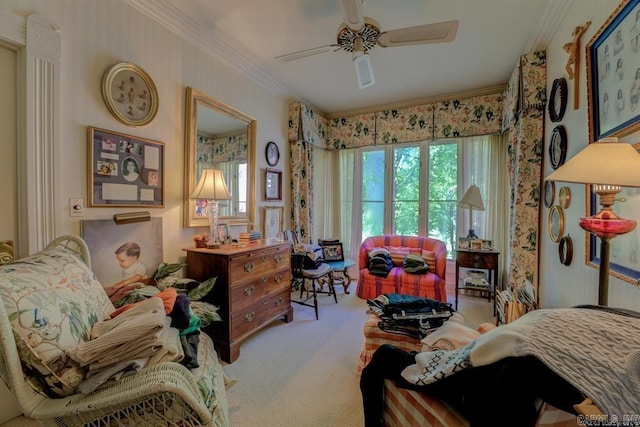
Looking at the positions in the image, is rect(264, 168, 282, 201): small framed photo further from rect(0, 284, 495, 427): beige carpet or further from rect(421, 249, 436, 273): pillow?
rect(421, 249, 436, 273): pillow

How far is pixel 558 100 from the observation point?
7.16ft

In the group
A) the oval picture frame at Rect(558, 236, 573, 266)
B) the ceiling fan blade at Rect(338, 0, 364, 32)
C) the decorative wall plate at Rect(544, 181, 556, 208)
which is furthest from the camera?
the decorative wall plate at Rect(544, 181, 556, 208)

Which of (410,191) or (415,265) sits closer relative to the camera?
(415,265)

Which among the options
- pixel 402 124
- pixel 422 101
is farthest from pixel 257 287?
pixel 422 101

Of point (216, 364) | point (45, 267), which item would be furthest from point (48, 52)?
point (216, 364)

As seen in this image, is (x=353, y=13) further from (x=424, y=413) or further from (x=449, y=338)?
(x=424, y=413)

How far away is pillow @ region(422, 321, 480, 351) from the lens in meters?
1.34

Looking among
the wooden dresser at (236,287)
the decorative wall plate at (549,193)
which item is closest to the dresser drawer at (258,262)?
the wooden dresser at (236,287)

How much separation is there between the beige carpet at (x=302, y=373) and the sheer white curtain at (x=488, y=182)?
1.10 meters

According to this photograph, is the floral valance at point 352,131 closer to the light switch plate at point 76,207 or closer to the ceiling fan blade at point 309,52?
the ceiling fan blade at point 309,52

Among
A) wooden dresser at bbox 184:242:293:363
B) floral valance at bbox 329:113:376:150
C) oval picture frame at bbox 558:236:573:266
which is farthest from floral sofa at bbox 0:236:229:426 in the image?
floral valance at bbox 329:113:376:150

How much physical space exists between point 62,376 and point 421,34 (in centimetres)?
248

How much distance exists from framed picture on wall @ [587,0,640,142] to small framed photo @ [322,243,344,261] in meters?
2.88

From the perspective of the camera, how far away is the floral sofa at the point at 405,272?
3.28 m
